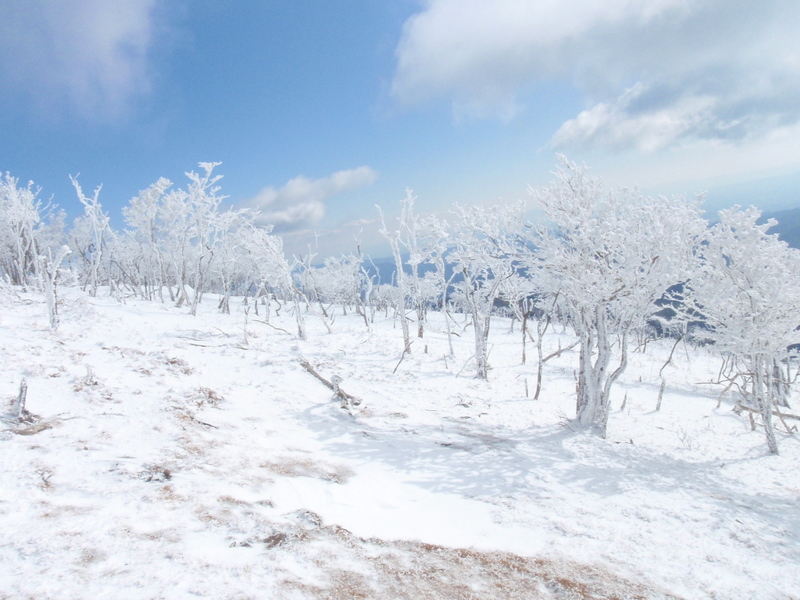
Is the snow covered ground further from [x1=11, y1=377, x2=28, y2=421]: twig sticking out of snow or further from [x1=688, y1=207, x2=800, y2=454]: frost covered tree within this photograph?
[x1=688, y1=207, x2=800, y2=454]: frost covered tree

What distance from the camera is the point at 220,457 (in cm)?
673

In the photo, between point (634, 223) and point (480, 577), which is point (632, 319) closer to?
point (634, 223)

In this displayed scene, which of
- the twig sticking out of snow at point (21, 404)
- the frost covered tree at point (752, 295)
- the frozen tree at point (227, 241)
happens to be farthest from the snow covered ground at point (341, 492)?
the frozen tree at point (227, 241)

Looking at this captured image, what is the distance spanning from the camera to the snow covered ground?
409cm

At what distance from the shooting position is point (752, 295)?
977cm

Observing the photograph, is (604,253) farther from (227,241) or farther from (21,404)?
Result: (227,241)

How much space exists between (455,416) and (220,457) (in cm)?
693

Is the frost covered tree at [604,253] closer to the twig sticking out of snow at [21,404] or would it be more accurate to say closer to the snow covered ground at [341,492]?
the snow covered ground at [341,492]

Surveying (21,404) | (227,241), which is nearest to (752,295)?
(21,404)

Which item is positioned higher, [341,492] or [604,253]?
[604,253]

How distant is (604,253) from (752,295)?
388 centimetres

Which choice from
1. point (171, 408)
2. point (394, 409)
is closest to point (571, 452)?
point (394, 409)

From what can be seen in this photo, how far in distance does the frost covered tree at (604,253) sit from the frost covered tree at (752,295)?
0.87m

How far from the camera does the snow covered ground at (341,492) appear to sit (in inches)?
161
